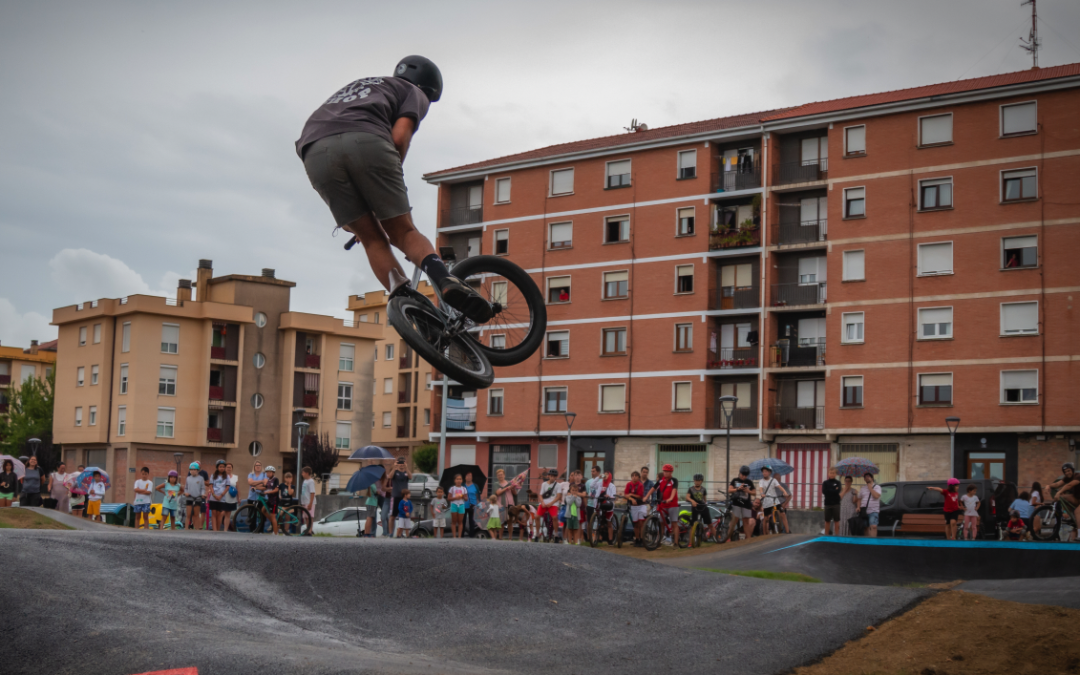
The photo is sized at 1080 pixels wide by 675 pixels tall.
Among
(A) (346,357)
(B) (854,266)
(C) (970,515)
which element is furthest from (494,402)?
(C) (970,515)

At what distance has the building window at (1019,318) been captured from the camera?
42.8 m

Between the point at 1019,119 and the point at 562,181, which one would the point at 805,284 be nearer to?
the point at 1019,119

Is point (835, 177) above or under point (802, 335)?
above

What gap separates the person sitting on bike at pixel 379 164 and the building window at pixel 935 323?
4045cm

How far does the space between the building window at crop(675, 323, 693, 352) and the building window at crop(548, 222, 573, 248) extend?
24.1 ft

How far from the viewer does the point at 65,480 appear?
2991 cm

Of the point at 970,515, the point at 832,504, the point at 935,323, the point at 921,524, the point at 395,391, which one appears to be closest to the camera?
the point at 832,504

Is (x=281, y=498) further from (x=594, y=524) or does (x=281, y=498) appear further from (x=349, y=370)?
(x=349, y=370)

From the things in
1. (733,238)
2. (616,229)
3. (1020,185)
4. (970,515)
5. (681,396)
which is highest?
(1020,185)

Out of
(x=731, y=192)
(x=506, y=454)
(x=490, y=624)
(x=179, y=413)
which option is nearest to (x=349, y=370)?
(x=179, y=413)

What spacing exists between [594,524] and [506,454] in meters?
29.3

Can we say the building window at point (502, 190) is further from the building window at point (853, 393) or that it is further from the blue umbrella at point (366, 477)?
the blue umbrella at point (366, 477)

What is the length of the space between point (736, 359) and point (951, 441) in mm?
11131

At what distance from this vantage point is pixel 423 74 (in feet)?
27.1
